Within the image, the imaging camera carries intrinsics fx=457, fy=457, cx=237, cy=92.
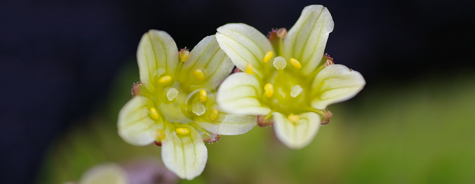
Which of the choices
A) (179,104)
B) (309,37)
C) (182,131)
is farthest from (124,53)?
(309,37)

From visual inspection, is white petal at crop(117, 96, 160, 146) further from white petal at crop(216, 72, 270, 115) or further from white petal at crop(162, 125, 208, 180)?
white petal at crop(216, 72, 270, 115)

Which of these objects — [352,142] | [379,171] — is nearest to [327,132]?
[352,142]

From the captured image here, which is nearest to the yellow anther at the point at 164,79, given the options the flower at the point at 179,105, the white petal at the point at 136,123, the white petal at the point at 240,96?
the flower at the point at 179,105

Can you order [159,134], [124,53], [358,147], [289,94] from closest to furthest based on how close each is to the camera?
1. [159,134]
2. [289,94]
3. [358,147]
4. [124,53]

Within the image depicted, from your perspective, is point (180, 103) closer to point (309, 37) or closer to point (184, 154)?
point (184, 154)

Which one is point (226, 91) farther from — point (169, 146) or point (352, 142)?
point (352, 142)

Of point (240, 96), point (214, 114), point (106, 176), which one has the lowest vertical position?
point (106, 176)

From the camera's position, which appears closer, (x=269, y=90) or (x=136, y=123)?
(x=136, y=123)
